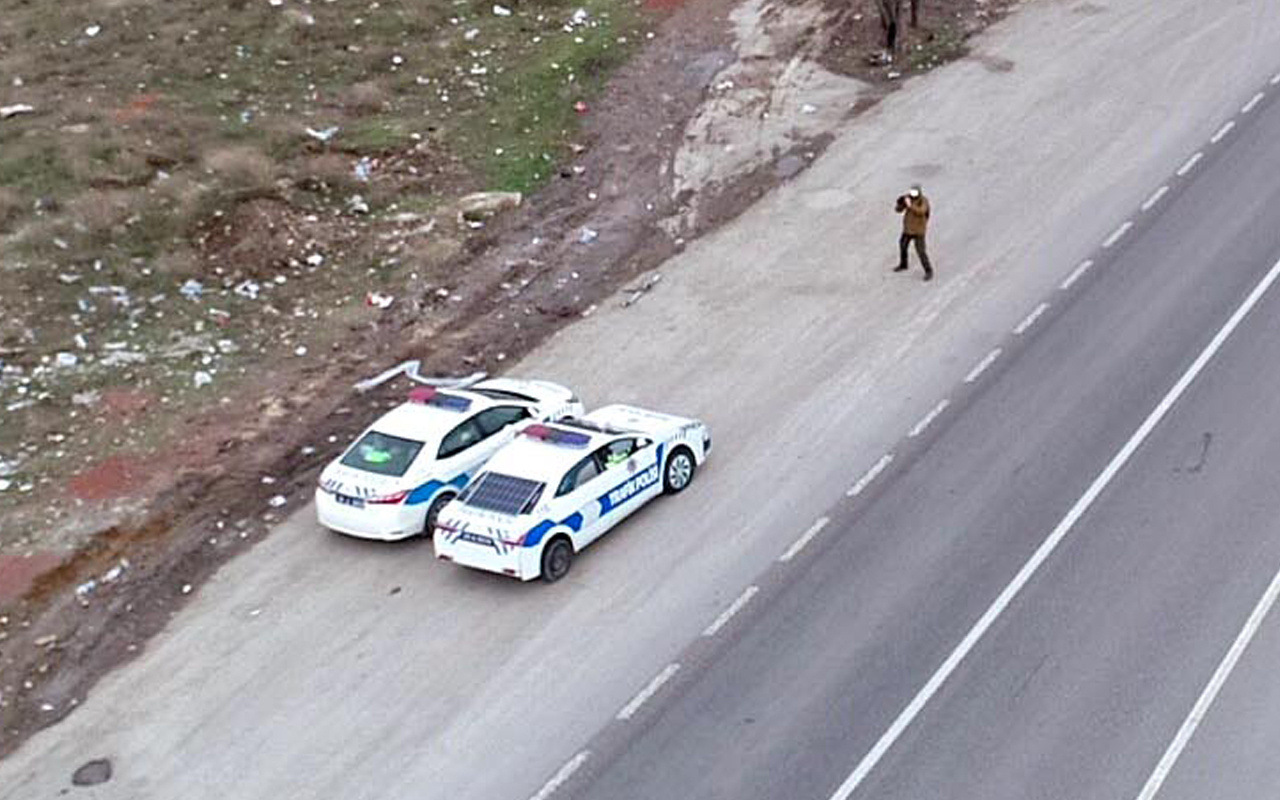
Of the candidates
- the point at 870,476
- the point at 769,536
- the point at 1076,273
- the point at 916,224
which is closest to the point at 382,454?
the point at 769,536

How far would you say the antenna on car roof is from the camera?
80.9ft

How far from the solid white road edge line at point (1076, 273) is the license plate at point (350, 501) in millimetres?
11179

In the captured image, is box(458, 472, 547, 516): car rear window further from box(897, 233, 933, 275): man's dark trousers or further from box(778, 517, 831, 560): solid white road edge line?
box(897, 233, 933, 275): man's dark trousers

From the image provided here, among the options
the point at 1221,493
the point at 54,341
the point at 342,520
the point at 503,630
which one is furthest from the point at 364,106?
the point at 1221,493

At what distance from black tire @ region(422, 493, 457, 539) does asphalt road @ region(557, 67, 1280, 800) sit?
429 centimetres

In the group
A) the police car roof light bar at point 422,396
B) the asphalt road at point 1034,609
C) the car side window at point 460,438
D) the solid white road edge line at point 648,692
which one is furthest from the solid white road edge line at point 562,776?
the police car roof light bar at point 422,396

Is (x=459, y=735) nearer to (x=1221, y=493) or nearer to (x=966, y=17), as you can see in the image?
(x=1221, y=493)

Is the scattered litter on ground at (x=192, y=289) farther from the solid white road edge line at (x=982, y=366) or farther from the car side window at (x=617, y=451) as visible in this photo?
the solid white road edge line at (x=982, y=366)

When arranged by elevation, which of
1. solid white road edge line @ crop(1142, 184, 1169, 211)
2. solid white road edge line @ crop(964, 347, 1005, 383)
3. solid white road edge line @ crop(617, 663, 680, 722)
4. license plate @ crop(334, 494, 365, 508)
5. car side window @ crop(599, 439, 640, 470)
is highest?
car side window @ crop(599, 439, 640, 470)

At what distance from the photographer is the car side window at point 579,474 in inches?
787

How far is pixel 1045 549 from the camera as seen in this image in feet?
63.7

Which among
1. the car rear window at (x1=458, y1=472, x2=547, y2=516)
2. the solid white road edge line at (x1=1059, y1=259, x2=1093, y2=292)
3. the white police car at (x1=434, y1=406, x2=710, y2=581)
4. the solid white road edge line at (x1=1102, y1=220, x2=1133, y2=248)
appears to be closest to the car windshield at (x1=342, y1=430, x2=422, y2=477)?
the white police car at (x1=434, y1=406, x2=710, y2=581)

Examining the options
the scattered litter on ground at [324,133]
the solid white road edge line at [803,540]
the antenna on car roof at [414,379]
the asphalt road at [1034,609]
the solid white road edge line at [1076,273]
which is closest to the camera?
the asphalt road at [1034,609]

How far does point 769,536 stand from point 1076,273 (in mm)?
8486
